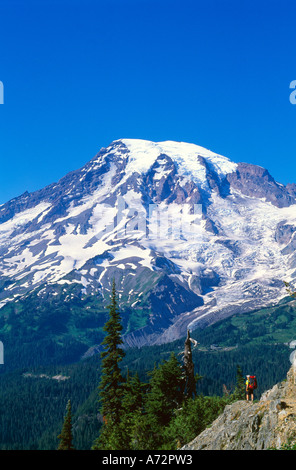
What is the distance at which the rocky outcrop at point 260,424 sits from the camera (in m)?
27.6

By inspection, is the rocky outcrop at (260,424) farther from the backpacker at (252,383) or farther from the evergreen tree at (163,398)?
the evergreen tree at (163,398)

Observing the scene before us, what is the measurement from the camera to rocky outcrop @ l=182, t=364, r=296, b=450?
2762 centimetres

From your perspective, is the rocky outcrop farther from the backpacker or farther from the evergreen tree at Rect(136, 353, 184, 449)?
the evergreen tree at Rect(136, 353, 184, 449)

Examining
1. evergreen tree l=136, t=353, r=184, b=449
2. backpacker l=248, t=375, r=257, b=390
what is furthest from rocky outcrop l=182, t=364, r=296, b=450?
evergreen tree l=136, t=353, r=184, b=449

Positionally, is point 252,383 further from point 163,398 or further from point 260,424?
point 163,398

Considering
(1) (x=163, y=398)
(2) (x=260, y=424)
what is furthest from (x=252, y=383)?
(1) (x=163, y=398)

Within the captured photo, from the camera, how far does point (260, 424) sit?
29719 mm

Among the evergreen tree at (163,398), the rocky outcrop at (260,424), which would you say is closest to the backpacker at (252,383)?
the rocky outcrop at (260,424)

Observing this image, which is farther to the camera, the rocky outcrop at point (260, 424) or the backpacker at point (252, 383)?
the backpacker at point (252, 383)

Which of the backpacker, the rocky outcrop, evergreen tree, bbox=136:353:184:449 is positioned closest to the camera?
the rocky outcrop
